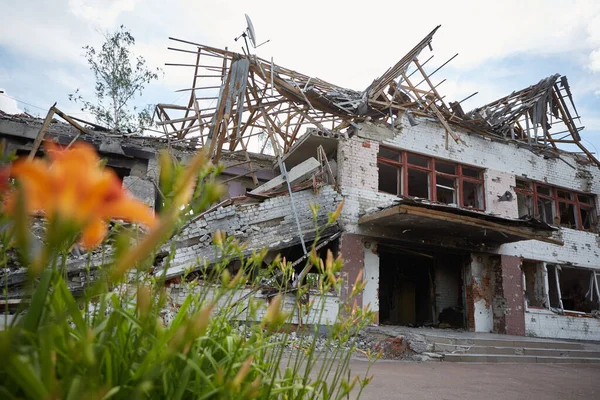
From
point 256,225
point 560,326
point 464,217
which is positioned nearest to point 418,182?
point 464,217

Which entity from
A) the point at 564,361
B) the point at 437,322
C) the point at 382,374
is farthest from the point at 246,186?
the point at 564,361

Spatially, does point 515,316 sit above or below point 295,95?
below

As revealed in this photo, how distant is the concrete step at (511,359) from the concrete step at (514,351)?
176 mm

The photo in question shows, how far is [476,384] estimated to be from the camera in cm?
518

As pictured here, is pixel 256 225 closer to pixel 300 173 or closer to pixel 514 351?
pixel 300 173

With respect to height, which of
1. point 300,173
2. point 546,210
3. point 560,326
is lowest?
point 560,326

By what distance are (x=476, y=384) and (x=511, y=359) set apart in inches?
173

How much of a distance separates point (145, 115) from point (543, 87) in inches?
645

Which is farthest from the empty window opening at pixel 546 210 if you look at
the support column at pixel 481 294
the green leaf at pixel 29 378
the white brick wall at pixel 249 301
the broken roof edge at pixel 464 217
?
the green leaf at pixel 29 378

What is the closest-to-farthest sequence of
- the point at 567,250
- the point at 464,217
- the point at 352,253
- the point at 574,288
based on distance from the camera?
the point at 464,217, the point at 352,253, the point at 567,250, the point at 574,288

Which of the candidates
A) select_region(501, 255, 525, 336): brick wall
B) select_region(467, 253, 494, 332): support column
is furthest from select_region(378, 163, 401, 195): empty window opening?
select_region(501, 255, 525, 336): brick wall

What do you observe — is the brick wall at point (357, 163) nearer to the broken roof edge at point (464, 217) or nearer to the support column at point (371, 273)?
the broken roof edge at point (464, 217)

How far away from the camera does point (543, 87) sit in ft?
44.5

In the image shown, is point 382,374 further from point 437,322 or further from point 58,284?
point 437,322
